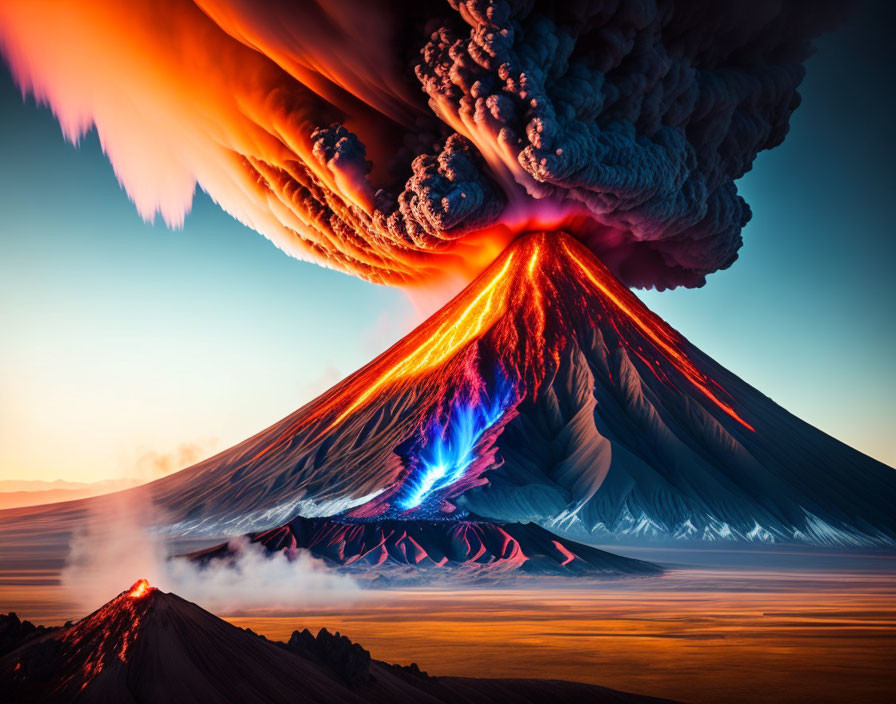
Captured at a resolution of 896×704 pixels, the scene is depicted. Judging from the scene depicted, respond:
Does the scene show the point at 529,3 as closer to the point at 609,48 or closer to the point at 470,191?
the point at 609,48

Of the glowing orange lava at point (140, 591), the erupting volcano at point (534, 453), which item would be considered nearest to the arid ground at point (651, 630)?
the glowing orange lava at point (140, 591)

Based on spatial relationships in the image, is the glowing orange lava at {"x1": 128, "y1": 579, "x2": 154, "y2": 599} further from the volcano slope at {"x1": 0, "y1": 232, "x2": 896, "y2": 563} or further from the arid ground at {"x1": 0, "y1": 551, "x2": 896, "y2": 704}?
the volcano slope at {"x1": 0, "y1": 232, "x2": 896, "y2": 563}

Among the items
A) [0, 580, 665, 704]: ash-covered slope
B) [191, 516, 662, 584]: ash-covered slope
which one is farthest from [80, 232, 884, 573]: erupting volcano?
[0, 580, 665, 704]: ash-covered slope

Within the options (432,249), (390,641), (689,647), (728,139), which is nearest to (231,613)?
(390,641)

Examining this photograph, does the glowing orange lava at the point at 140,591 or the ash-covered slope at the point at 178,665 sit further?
the glowing orange lava at the point at 140,591

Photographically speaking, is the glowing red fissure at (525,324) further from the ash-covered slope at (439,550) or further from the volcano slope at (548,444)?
the ash-covered slope at (439,550)

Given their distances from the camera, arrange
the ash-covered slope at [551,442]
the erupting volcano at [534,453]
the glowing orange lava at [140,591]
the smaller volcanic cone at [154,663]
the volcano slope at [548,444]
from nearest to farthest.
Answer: the smaller volcanic cone at [154,663] → the glowing orange lava at [140,591] → the erupting volcano at [534,453] → the volcano slope at [548,444] → the ash-covered slope at [551,442]

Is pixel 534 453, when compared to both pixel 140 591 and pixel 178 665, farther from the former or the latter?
pixel 178 665
